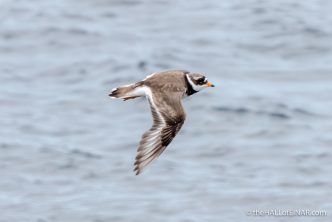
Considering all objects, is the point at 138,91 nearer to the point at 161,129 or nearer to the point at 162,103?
the point at 162,103

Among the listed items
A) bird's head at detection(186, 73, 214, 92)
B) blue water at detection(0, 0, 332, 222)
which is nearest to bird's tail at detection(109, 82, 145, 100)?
bird's head at detection(186, 73, 214, 92)

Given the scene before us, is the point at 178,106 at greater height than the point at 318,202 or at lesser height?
greater

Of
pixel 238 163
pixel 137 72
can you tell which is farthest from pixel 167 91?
pixel 137 72

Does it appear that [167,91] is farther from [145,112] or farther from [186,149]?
[145,112]

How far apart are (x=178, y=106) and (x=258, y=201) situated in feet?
17.3

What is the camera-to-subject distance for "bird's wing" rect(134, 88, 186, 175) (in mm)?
9219

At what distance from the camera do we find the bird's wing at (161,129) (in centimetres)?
922

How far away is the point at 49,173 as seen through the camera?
15.5 metres

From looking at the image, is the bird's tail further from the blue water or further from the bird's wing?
the blue water

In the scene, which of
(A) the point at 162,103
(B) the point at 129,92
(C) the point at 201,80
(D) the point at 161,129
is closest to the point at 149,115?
(C) the point at 201,80

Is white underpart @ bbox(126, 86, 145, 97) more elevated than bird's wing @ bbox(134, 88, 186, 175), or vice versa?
white underpart @ bbox(126, 86, 145, 97)

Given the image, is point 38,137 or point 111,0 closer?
point 38,137

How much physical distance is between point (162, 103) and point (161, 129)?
0.29 meters

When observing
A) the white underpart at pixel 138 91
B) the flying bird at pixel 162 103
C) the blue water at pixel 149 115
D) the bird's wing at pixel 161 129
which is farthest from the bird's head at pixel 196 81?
the blue water at pixel 149 115
